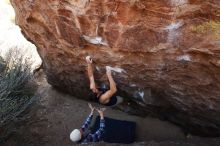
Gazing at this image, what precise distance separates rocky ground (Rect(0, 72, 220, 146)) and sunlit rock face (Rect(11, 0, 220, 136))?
226 mm

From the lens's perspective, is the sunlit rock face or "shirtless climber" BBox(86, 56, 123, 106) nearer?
the sunlit rock face

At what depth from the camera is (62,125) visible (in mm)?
6773

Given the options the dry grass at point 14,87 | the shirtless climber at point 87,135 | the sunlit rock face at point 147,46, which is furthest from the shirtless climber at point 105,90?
the dry grass at point 14,87

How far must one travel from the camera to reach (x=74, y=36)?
228 inches

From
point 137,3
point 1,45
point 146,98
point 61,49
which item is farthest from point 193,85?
point 1,45

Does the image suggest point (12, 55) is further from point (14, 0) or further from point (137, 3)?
point (137, 3)

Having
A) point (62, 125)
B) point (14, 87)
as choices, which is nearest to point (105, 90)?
point (62, 125)

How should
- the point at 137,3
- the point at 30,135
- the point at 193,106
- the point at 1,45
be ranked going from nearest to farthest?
1. the point at 137,3
2. the point at 193,106
3. the point at 30,135
4. the point at 1,45

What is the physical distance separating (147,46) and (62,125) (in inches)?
95.0

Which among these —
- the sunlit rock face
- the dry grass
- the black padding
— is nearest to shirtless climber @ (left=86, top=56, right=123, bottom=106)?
the sunlit rock face

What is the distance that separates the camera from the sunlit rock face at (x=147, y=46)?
4727 mm

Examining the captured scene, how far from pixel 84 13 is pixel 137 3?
32.9 inches

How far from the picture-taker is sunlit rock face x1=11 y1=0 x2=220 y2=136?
15.5 ft

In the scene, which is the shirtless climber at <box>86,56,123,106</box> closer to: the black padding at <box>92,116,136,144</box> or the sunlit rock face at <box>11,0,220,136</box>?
the sunlit rock face at <box>11,0,220,136</box>
